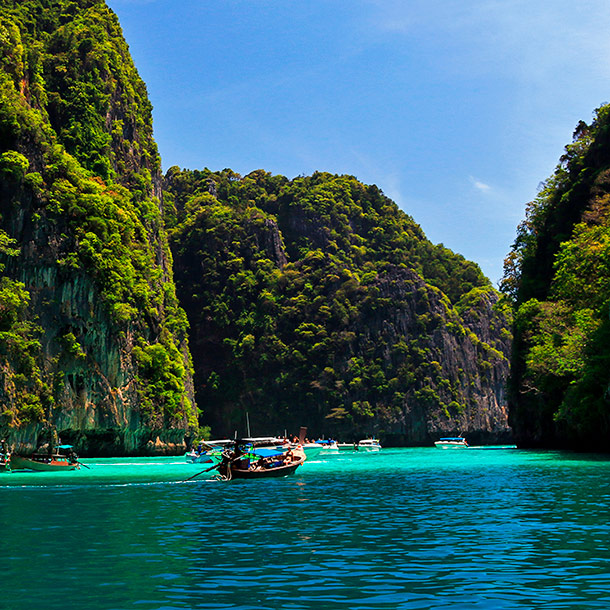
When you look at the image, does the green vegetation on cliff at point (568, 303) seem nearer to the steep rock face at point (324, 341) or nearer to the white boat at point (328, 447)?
the white boat at point (328, 447)

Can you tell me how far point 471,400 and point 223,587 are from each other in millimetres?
131723

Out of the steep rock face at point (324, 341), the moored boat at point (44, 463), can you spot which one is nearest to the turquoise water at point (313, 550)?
the moored boat at point (44, 463)

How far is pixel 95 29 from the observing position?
298ft

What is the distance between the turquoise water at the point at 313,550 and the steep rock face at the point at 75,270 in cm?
3036

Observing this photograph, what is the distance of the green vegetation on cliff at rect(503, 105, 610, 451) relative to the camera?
48.2 m

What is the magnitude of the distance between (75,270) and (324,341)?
248 feet

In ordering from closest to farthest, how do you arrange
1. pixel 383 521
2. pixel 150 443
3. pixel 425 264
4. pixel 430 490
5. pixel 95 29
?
pixel 383 521, pixel 430 490, pixel 150 443, pixel 95 29, pixel 425 264

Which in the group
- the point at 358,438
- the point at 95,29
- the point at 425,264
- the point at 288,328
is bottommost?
the point at 358,438

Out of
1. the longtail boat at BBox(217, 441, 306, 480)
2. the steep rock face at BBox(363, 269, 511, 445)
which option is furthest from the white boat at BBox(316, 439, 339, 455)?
the longtail boat at BBox(217, 441, 306, 480)

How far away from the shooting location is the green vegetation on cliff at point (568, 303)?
48156mm

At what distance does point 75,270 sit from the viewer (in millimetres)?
→ 62062

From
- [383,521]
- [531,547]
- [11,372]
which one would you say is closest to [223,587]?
[531,547]

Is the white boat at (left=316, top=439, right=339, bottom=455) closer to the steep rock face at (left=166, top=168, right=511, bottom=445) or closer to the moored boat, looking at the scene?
the steep rock face at (left=166, top=168, right=511, bottom=445)

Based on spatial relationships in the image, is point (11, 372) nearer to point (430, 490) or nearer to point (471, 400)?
point (430, 490)
